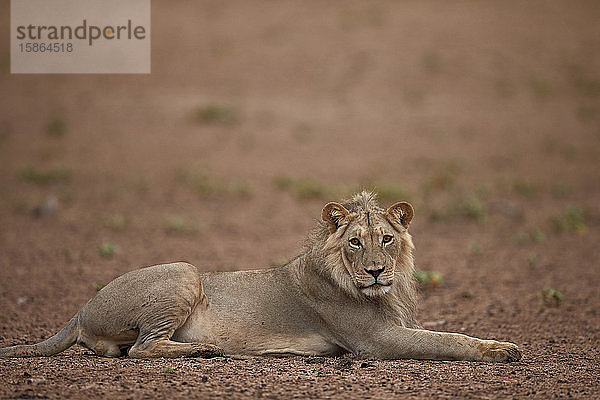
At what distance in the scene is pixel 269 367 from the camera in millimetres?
5918

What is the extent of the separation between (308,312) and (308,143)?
1809 cm

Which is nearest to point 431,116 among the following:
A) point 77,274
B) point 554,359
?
point 77,274

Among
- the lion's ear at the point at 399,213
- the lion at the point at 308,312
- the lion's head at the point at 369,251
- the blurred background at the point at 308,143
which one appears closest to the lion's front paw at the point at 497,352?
the lion at the point at 308,312

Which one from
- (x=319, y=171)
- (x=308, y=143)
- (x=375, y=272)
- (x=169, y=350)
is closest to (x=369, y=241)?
(x=375, y=272)

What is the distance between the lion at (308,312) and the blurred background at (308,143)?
84.1 inches

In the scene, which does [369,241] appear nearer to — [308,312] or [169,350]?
[308,312]

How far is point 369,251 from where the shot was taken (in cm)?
605

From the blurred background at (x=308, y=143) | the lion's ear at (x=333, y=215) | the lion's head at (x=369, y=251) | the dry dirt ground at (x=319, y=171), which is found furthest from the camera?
the blurred background at (x=308, y=143)

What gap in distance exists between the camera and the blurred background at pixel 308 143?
12.3m

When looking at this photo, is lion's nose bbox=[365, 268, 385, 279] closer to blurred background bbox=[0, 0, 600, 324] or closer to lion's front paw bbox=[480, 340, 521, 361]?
lion's front paw bbox=[480, 340, 521, 361]

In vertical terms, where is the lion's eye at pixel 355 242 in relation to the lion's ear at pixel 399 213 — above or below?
below

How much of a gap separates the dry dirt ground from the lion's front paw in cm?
10

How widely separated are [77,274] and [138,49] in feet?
78.0

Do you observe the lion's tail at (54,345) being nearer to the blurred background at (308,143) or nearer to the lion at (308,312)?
the lion at (308,312)
